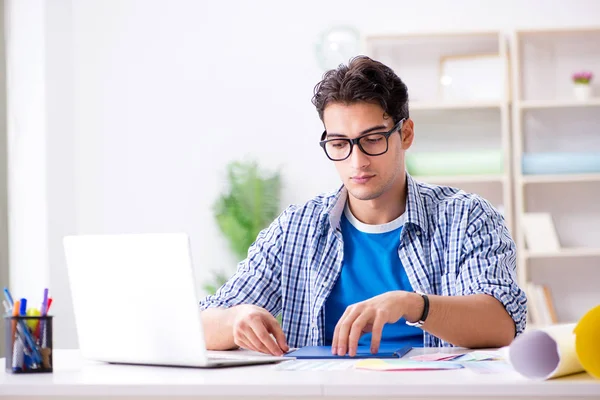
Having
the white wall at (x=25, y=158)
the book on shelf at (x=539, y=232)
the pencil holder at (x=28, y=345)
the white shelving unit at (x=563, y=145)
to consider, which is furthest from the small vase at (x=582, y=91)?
the pencil holder at (x=28, y=345)

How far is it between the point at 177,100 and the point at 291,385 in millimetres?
3374

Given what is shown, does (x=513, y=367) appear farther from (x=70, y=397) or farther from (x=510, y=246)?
(x=510, y=246)

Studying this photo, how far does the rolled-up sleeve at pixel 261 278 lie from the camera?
2.06m

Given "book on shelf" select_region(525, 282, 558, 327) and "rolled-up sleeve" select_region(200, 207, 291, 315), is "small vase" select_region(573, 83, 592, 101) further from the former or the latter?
"rolled-up sleeve" select_region(200, 207, 291, 315)

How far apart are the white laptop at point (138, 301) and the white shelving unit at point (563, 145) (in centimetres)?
284

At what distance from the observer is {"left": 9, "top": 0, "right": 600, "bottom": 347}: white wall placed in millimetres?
4219

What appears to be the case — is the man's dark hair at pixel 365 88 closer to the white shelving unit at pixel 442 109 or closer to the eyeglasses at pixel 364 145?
the eyeglasses at pixel 364 145

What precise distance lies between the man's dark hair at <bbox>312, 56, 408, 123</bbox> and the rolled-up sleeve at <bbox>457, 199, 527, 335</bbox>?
0.30 m

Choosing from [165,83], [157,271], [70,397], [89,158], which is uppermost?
[165,83]

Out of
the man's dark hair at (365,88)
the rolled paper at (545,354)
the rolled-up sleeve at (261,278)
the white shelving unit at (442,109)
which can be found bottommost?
the rolled paper at (545,354)

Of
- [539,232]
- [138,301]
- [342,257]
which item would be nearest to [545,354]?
[138,301]

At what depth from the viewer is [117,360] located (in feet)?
4.89

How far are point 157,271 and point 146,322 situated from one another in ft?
0.34

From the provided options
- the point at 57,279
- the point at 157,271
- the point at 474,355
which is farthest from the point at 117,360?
the point at 57,279
